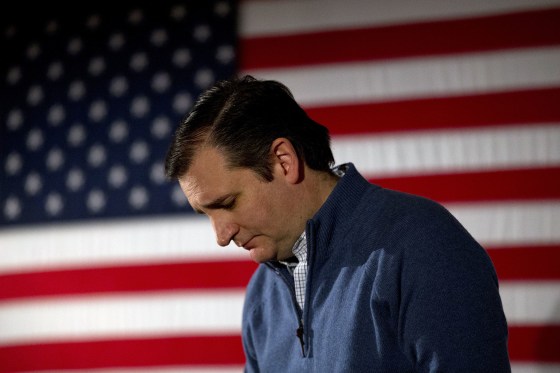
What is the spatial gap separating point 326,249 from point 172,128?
1.45 metres

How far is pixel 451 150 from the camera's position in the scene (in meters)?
2.12

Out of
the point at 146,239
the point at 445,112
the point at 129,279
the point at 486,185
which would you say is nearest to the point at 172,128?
the point at 146,239

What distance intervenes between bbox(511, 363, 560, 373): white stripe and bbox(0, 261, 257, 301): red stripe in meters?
0.95

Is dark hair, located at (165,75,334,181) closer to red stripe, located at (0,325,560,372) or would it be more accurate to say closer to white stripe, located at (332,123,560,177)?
white stripe, located at (332,123,560,177)

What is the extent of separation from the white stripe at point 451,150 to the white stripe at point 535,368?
65cm

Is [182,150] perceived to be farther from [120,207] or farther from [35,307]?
[35,307]

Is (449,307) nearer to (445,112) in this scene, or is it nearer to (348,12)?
(445,112)

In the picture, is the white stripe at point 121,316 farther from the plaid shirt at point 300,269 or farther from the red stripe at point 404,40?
the plaid shirt at point 300,269

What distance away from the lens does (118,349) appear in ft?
7.83

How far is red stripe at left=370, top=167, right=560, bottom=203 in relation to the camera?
80.2 inches

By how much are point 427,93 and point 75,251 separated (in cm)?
146

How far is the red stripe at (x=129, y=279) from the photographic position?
2297 mm

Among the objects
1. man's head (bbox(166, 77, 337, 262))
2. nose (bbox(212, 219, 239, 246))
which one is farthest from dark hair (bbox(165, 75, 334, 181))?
nose (bbox(212, 219, 239, 246))

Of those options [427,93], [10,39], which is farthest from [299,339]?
[10,39]
